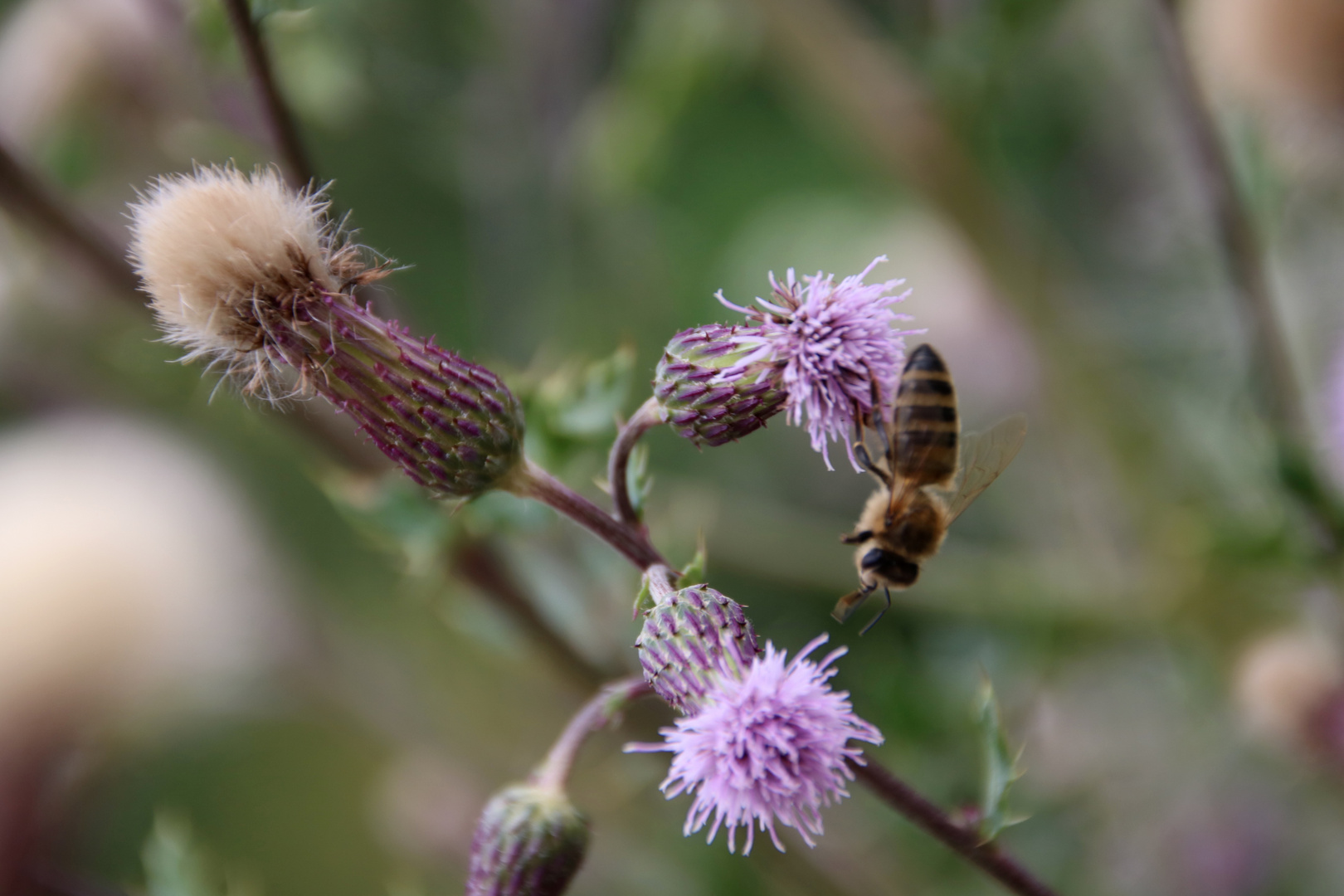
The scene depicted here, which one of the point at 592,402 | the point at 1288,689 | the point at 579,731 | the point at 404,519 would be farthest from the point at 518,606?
the point at 1288,689

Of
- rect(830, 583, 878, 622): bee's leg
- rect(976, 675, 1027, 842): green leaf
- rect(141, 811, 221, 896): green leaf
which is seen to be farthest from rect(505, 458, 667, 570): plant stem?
rect(141, 811, 221, 896): green leaf

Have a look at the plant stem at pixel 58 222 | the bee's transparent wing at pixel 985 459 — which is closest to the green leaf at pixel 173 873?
the plant stem at pixel 58 222

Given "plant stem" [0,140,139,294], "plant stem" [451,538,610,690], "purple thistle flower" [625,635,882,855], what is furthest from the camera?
"plant stem" [451,538,610,690]

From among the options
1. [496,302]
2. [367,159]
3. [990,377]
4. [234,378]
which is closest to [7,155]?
[234,378]

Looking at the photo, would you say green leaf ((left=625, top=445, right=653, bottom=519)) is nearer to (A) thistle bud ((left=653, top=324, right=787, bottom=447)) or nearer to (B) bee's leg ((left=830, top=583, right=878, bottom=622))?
(A) thistle bud ((left=653, top=324, right=787, bottom=447))

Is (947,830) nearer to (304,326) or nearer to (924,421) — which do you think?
(924,421)

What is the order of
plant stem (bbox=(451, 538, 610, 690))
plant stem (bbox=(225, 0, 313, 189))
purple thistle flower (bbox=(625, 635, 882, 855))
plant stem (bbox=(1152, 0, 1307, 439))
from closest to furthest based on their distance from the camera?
purple thistle flower (bbox=(625, 635, 882, 855))
plant stem (bbox=(225, 0, 313, 189))
plant stem (bbox=(451, 538, 610, 690))
plant stem (bbox=(1152, 0, 1307, 439))
